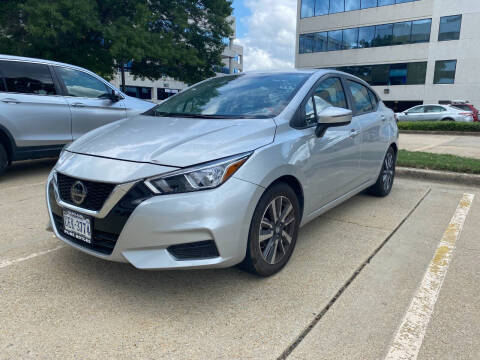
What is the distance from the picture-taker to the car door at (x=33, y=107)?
206 inches

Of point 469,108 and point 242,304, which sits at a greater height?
point 469,108

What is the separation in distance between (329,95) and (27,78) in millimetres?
4431

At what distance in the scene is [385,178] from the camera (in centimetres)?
511

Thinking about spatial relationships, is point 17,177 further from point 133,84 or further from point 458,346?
point 133,84

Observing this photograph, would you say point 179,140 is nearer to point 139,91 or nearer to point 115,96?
point 115,96

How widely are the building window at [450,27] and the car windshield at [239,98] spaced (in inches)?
1254

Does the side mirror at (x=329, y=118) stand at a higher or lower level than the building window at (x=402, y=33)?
lower

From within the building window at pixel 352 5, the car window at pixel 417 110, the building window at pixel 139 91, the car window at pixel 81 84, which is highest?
the building window at pixel 352 5

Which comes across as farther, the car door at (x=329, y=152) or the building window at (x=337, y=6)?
the building window at (x=337, y=6)

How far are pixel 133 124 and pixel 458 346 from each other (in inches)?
106

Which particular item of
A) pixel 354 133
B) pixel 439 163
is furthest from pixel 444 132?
pixel 354 133

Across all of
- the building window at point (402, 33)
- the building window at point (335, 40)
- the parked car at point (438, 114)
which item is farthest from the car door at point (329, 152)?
the building window at point (335, 40)

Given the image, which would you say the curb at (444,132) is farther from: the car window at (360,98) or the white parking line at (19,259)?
the white parking line at (19,259)

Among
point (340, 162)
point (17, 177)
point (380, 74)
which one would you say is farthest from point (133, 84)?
point (340, 162)
